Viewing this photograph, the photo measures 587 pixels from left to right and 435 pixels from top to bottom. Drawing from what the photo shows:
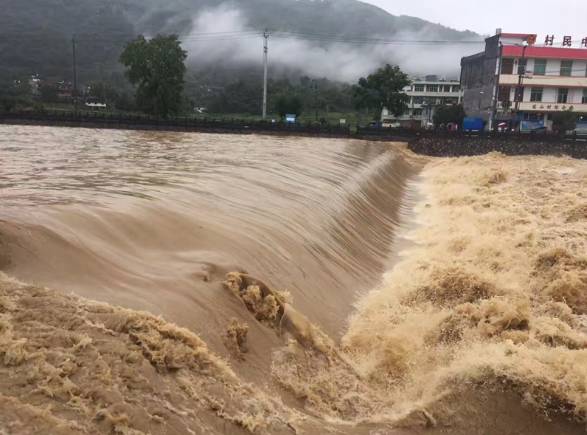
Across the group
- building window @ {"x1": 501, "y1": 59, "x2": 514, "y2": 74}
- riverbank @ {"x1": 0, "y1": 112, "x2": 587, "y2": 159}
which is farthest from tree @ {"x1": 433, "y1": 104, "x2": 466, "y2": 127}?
riverbank @ {"x1": 0, "y1": 112, "x2": 587, "y2": 159}

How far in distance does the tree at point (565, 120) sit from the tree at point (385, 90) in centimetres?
1194

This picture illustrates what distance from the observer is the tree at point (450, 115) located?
5172cm

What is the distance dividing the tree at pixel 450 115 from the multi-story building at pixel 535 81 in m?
5.33

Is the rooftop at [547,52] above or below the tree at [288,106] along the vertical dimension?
above

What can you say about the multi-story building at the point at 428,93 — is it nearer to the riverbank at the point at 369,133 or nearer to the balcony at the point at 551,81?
the balcony at the point at 551,81

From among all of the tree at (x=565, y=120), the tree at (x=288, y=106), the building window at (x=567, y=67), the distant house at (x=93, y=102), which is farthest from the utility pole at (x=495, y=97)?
the distant house at (x=93, y=102)

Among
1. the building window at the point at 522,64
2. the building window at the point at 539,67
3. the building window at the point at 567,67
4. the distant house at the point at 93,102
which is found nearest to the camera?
the building window at the point at 522,64

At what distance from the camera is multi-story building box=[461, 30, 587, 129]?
4469cm

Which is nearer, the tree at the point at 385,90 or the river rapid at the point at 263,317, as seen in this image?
the river rapid at the point at 263,317

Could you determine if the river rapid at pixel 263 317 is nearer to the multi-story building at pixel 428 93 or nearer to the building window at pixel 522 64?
the building window at pixel 522 64

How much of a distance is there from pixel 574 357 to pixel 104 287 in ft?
12.9

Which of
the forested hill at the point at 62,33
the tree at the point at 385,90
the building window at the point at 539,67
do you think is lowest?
the tree at the point at 385,90

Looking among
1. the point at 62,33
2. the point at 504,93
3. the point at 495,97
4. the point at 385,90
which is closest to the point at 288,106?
the point at 385,90

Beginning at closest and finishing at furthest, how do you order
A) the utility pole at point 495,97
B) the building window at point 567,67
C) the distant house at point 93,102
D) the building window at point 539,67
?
1. the utility pole at point 495,97
2. the building window at point 539,67
3. the building window at point 567,67
4. the distant house at point 93,102
